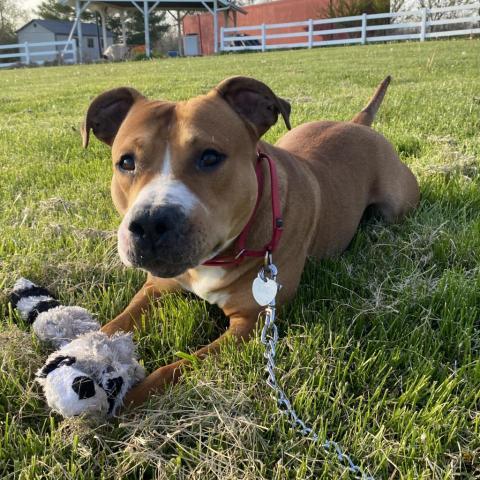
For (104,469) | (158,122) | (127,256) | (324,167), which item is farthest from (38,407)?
(324,167)

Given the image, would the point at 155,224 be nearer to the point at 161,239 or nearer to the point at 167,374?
the point at 161,239

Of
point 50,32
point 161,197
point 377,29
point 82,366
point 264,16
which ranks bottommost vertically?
point 82,366

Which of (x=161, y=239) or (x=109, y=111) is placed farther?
(x=109, y=111)

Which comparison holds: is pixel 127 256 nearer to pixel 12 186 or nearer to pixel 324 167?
pixel 324 167

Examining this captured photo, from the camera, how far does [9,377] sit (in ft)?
6.98

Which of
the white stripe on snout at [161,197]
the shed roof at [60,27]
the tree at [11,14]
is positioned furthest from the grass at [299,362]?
the tree at [11,14]

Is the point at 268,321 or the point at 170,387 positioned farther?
the point at 268,321

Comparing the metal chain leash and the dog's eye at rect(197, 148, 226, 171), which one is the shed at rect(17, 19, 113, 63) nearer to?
the dog's eye at rect(197, 148, 226, 171)

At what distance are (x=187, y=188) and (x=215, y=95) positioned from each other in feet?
2.58

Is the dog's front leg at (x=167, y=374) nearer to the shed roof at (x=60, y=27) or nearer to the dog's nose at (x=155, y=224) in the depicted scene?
the dog's nose at (x=155, y=224)

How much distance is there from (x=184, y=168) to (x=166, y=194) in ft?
0.78

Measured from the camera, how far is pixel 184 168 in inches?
93.7

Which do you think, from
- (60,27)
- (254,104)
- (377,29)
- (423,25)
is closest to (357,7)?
(377,29)

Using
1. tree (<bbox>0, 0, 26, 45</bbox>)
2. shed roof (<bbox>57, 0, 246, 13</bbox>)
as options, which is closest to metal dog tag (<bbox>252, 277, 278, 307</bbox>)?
shed roof (<bbox>57, 0, 246, 13</bbox>)
